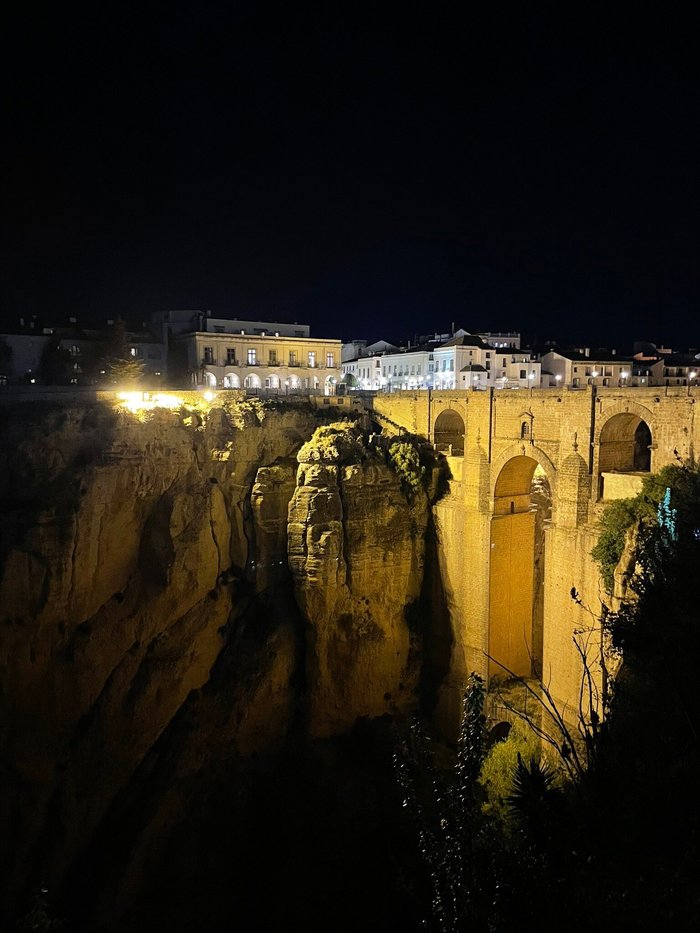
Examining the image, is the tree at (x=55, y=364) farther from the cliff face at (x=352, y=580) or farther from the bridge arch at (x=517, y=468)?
the bridge arch at (x=517, y=468)

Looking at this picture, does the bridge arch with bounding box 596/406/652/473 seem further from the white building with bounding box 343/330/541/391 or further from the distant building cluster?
the white building with bounding box 343/330/541/391

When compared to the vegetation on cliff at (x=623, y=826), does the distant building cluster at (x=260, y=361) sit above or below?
above

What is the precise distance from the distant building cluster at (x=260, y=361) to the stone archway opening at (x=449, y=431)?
1097cm

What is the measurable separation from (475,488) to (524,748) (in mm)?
9826

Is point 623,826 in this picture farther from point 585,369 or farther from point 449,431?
point 585,369

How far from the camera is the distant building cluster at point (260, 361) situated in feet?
124

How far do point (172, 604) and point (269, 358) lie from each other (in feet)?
81.5

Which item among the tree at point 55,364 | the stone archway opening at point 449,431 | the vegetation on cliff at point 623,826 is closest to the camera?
the vegetation on cliff at point 623,826

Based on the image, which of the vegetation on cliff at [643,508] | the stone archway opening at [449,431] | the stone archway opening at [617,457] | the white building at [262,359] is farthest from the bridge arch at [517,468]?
the white building at [262,359]

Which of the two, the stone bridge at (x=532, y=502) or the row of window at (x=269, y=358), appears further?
the row of window at (x=269, y=358)

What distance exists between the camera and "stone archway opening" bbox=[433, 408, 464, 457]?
30.8 metres

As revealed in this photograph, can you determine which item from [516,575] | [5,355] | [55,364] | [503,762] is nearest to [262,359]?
[55,364]

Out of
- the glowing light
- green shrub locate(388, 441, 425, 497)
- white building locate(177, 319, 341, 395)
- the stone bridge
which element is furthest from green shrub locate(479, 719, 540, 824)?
white building locate(177, 319, 341, 395)

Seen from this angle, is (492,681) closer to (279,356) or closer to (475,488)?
(475,488)
